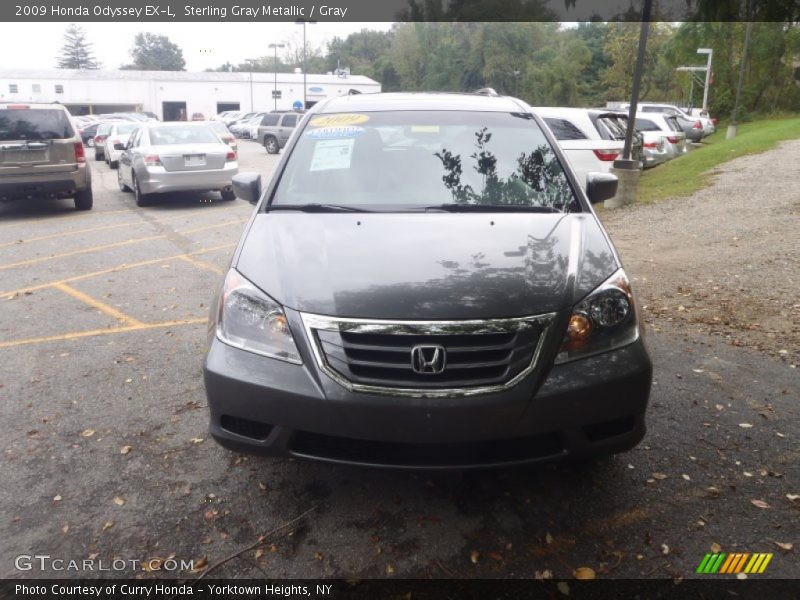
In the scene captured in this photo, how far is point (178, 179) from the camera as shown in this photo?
1245cm

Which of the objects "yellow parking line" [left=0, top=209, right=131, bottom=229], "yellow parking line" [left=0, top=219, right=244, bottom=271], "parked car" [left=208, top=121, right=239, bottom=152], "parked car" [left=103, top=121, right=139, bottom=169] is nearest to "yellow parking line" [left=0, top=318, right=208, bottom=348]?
"yellow parking line" [left=0, top=219, right=244, bottom=271]

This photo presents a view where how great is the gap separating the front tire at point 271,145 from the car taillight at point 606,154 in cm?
1796

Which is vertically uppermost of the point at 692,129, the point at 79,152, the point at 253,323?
the point at 692,129

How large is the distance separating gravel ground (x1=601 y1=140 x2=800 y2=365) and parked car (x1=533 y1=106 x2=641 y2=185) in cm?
95

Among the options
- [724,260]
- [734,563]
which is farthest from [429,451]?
[724,260]

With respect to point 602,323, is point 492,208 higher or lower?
higher

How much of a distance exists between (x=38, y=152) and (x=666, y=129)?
17309mm

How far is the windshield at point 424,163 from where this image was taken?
3836 mm

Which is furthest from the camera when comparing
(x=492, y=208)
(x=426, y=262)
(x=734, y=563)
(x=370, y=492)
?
(x=492, y=208)

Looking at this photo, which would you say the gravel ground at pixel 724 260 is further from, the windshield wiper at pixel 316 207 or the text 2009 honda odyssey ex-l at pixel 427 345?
the windshield wiper at pixel 316 207

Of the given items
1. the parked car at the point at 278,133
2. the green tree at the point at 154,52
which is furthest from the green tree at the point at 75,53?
the parked car at the point at 278,133

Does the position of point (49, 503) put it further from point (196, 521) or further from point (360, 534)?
point (360, 534)

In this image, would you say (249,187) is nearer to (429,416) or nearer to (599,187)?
(599,187)

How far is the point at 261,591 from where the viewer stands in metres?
2.58
